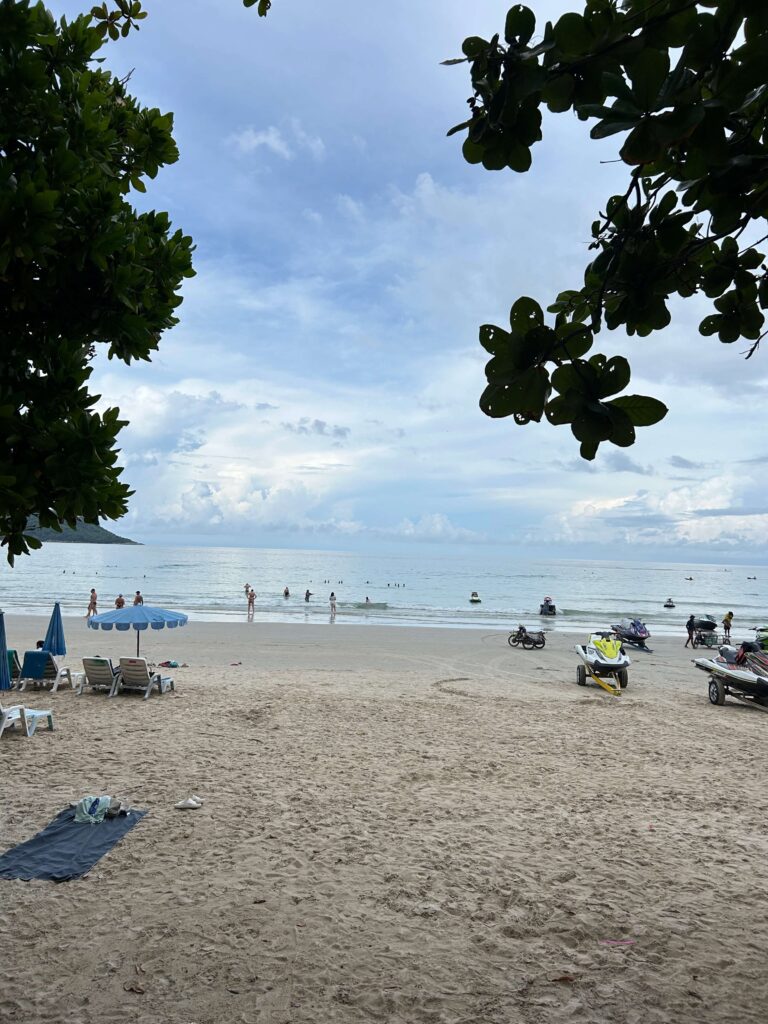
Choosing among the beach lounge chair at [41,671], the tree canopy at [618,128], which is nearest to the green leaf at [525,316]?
the tree canopy at [618,128]

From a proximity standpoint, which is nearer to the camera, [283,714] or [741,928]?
[741,928]

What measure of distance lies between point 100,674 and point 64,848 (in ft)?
23.0

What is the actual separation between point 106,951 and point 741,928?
3799 mm

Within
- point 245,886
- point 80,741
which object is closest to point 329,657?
point 80,741

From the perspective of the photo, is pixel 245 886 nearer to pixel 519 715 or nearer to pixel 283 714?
pixel 283 714

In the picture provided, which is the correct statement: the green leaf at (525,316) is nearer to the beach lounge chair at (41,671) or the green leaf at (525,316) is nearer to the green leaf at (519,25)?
the green leaf at (519,25)

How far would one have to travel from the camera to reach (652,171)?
96.2 inches

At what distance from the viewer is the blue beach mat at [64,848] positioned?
4.54 metres

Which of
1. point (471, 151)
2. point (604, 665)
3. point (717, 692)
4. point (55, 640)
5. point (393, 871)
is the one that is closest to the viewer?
point (471, 151)

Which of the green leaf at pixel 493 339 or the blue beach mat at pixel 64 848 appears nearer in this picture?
the green leaf at pixel 493 339

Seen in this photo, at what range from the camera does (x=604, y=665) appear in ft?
45.0

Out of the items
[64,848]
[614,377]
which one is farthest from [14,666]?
[614,377]

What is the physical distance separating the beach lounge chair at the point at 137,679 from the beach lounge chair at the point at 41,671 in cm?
119

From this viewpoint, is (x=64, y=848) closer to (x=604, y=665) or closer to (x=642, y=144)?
(x=642, y=144)
